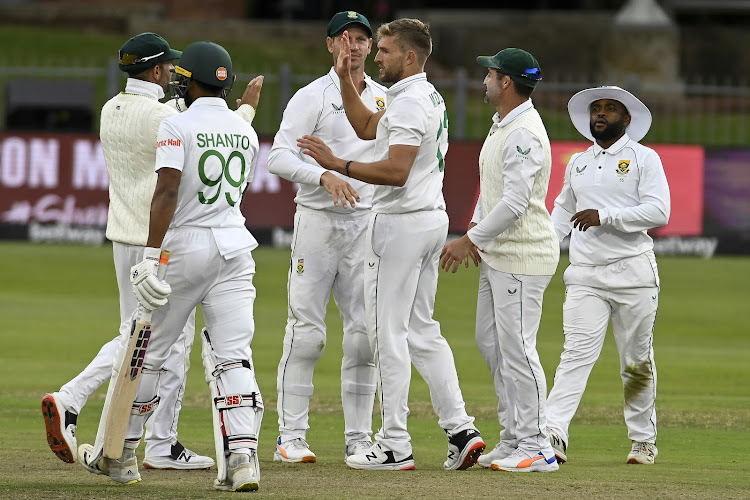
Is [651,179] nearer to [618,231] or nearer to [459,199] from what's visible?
[618,231]

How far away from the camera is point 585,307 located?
8.59 m

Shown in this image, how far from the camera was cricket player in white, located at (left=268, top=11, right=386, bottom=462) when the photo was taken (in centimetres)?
839

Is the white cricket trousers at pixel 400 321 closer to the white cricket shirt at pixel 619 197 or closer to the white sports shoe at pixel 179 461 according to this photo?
the white sports shoe at pixel 179 461

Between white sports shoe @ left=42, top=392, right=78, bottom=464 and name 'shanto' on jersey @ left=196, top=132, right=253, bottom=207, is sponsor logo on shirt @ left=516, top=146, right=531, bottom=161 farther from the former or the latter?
white sports shoe @ left=42, top=392, right=78, bottom=464

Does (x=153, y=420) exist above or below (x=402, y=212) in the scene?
below

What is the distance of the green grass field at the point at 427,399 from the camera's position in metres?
7.06

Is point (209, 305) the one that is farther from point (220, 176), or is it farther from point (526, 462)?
point (526, 462)

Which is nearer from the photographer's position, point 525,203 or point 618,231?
point 525,203

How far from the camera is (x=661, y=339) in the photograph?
15.0 metres

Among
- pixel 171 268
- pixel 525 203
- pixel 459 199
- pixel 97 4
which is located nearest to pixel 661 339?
pixel 459 199

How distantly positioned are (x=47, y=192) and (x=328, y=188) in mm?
14144

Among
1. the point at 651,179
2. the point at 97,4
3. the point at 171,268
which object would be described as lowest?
the point at 171,268

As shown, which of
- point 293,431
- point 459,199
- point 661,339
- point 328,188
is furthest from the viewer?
point 459,199

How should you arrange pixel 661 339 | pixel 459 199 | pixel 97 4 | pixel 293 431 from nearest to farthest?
pixel 293 431, pixel 661 339, pixel 459 199, pixel 97 4
